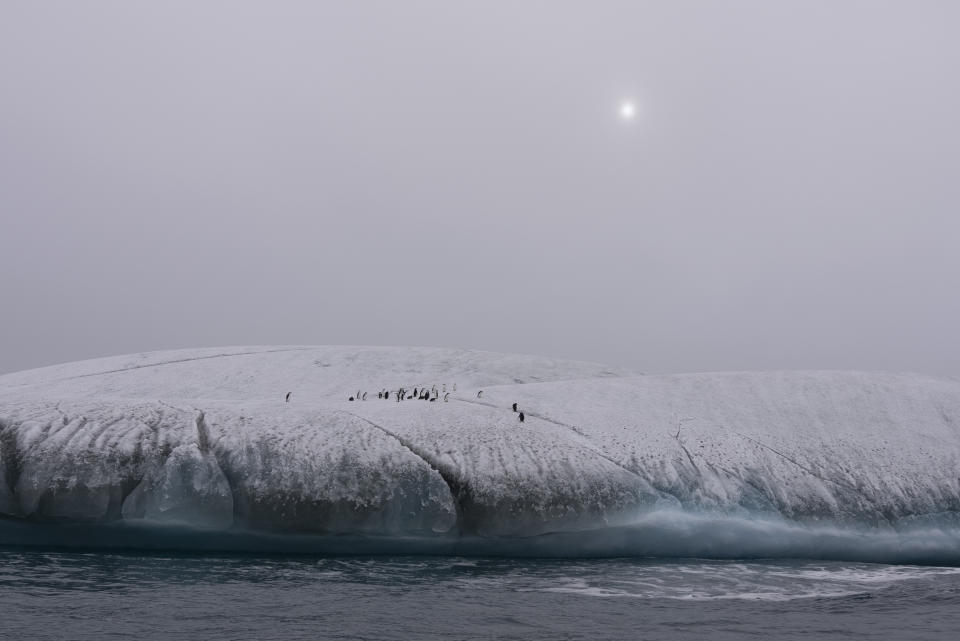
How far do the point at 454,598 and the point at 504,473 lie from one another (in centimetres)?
305

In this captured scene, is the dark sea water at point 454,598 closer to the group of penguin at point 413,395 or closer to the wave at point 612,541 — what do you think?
the wave at point 612,541

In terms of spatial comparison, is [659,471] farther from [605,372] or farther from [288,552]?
[605,372]

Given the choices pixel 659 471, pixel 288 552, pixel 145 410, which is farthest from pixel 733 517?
pixel 145 410

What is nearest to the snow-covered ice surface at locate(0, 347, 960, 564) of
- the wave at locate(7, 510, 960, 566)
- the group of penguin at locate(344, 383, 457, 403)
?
the wave at locate(7, 510, 960, 566)

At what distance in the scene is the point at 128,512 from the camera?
971 centimetres

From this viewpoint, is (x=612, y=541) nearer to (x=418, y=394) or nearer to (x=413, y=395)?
(x=413, y=395)

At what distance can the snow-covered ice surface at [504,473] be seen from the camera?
32.3 ft

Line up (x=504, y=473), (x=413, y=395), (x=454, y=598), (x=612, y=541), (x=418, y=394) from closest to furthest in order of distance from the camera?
1. (x=454, y=598)
2. (x=612, y=541)
3. (x=504, y=473)
4. (x=413, y=395)
5. (x=418, y=394)

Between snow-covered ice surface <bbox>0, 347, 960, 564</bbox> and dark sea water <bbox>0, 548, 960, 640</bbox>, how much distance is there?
1.42 ft

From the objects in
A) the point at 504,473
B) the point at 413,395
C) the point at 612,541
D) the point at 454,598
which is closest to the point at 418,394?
the point at 413,395

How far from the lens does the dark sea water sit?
6.39 meters

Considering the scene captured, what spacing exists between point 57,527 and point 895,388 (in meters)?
13.8

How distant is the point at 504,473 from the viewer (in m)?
10.5

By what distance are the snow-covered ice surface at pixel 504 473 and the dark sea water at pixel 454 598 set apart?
0.43 meters
